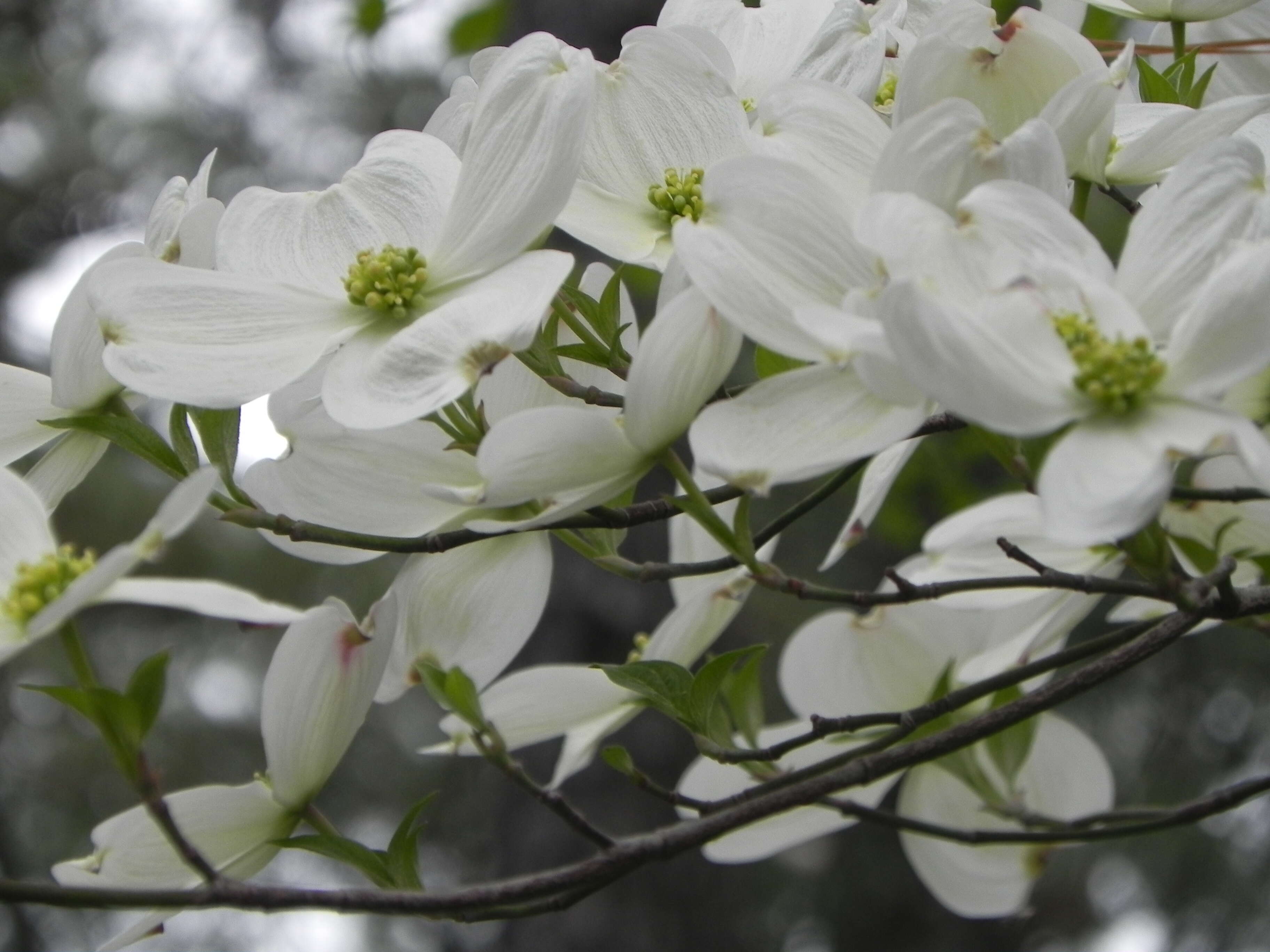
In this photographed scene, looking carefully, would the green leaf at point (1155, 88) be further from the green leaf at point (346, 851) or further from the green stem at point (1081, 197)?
the green leaf at point (346, 851)

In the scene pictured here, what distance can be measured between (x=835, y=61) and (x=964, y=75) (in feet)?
0.25

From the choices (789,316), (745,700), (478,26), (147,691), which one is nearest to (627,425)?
(789,316)

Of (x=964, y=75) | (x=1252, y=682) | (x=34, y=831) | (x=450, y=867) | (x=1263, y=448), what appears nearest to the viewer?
(x=1263, y=448)

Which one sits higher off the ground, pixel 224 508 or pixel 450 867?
pixel 224 508

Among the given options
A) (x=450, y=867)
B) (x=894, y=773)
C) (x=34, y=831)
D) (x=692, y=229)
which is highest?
(x=692, y=229)

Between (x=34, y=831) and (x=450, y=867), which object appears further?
(x=450, y=867)

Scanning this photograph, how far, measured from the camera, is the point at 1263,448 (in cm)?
31

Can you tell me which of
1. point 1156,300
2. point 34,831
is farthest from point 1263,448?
point 34,831

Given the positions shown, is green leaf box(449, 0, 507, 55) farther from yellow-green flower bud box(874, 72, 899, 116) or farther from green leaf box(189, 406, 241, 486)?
green leaf box(189, 406, 241, 486)

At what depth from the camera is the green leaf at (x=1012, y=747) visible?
66 cm

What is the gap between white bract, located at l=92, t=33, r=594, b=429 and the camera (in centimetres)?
41

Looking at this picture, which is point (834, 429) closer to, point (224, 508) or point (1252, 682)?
point (224, 508)

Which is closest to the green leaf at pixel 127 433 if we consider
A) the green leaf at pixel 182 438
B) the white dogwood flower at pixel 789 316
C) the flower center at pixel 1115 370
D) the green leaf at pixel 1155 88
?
the green leaf at pixel 182 438

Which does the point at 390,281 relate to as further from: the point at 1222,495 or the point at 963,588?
the point at 1222,495
